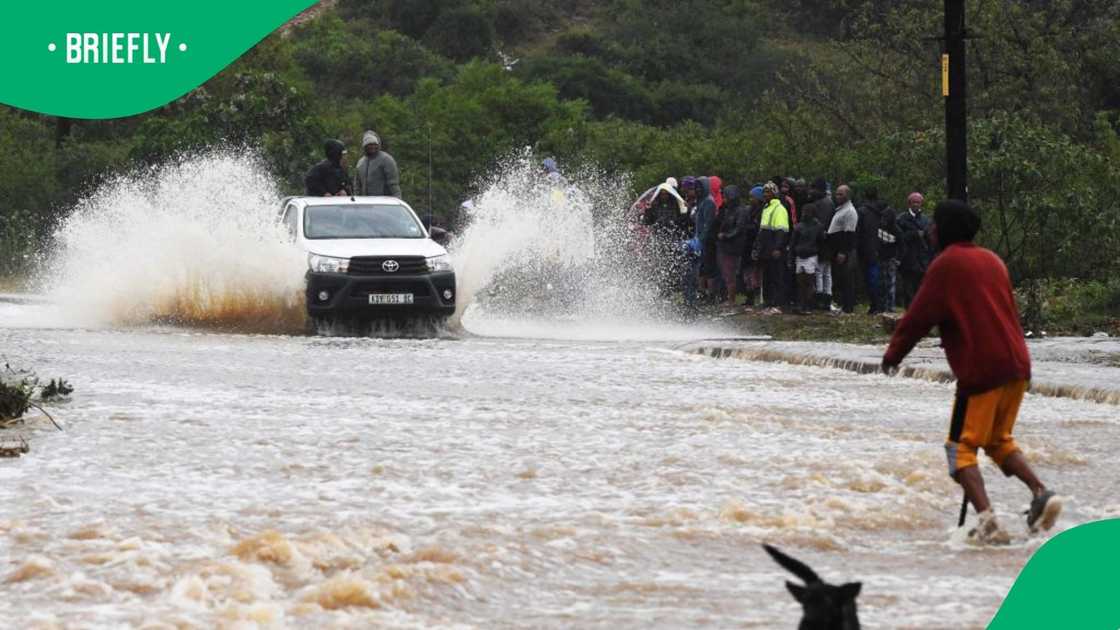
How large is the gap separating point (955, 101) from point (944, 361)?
3886mm

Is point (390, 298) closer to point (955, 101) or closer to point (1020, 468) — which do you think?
point (955, 101)

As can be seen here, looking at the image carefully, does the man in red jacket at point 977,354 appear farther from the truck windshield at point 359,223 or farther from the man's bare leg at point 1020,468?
the truck windshield at point 359,223

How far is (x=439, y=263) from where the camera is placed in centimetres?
2344

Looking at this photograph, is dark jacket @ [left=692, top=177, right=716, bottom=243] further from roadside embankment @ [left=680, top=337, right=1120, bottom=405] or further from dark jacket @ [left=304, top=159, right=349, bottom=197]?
dark jacket @ [left=304, top=159, right=349, bottom=197]

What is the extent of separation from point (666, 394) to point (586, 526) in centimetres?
654

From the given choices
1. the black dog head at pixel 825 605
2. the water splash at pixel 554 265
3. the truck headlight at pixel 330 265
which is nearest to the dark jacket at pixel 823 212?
the water splash at pixel 554 265

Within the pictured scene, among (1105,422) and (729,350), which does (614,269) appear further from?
(1105,422)

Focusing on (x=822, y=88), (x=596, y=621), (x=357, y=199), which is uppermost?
(x=822, y=88)

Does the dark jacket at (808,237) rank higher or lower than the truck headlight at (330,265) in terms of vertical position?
higher

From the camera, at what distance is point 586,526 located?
10531mm

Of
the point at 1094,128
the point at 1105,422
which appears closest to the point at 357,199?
the point at 1105,422

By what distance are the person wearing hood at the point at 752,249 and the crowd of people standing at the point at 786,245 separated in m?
0.01

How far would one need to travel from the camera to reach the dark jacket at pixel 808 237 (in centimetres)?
2456

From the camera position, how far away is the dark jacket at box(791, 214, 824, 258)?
80.6 ft
